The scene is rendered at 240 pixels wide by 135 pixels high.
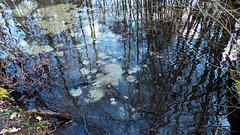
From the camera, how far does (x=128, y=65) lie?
121 inches

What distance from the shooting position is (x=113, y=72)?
296 cm

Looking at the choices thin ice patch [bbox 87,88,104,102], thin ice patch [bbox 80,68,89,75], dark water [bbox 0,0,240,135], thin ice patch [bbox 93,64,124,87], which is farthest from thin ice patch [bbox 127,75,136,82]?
thin ice patch [bbox 80,68,89,75]

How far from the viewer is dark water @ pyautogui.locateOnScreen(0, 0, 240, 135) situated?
2215 mm

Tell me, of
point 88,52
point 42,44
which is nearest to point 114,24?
point 88,52

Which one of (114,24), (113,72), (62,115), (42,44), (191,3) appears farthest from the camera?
(191,3)

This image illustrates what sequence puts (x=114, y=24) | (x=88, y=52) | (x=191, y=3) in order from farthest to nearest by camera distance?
(x=191, y=3) → (x=114, y=24) → (x=88, y=52)

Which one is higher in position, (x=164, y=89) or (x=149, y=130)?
(x=164, y=89)

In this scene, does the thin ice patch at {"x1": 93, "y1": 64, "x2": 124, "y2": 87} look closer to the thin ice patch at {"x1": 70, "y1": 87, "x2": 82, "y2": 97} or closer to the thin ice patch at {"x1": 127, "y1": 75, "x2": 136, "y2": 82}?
the thin ice patch at {"x1": 127, "y1": 75, "x2": 136, "y2": 82}

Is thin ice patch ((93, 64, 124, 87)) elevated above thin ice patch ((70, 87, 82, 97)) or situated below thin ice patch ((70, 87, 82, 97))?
above

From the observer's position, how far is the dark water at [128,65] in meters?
2.21

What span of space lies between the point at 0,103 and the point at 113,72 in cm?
168

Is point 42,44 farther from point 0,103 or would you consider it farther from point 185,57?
point 185,57

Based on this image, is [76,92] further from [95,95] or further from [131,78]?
[131,78]

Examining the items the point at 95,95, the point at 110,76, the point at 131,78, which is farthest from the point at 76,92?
the point at 131,78
